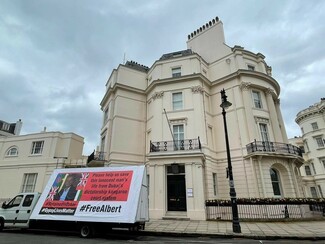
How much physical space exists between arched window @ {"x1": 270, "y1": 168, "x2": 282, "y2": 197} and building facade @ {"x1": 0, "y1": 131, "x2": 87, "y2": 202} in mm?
18545

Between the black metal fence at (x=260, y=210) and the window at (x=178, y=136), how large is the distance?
5.12 meters

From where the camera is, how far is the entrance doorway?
50.2ft

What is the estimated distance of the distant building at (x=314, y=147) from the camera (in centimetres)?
3189

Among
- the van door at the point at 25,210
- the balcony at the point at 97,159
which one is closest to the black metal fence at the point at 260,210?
the balcony at the point at 97,159

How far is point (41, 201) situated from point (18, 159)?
16.4 meters

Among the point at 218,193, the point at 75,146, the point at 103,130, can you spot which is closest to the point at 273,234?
the point at 218,193

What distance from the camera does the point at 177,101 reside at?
66.1 feet

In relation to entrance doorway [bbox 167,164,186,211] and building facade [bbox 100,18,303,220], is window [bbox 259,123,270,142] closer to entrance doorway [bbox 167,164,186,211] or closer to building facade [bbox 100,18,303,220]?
building facade [bbox 100,18,303,220]

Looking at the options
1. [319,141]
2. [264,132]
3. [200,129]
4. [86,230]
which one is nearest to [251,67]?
[264,132]

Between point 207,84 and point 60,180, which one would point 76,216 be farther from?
point 207,84

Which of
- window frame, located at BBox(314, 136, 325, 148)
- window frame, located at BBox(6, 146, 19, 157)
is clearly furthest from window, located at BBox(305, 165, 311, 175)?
window frame, located at BBox(6, 146, 19, 157)

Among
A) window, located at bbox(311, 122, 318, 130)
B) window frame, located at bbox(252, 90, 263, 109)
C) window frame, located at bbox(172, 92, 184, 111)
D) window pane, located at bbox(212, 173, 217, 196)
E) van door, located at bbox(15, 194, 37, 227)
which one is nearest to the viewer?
van door, located at bbox(15, 194, 37, 227)

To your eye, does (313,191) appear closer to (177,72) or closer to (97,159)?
(177,72)

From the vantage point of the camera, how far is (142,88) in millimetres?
22969
